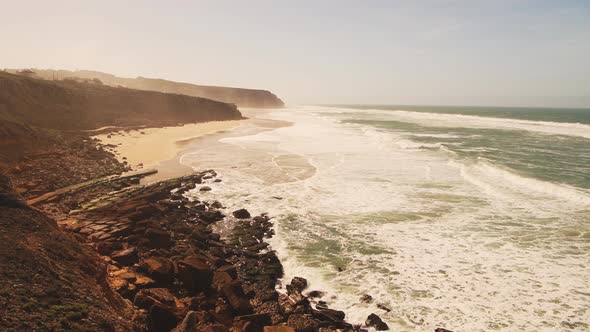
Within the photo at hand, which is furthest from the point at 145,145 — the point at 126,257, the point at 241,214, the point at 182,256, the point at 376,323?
the point at 376,323

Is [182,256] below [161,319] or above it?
below

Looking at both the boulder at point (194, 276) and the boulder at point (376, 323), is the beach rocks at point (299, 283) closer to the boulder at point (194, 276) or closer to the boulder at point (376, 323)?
the boulder at point (376, 323)

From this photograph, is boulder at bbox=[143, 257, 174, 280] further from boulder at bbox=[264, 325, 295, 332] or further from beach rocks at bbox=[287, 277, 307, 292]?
beach rocks at bbox=[287, 277, 307, 292]

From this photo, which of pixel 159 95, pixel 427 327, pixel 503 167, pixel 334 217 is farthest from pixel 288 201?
pixel 159 95

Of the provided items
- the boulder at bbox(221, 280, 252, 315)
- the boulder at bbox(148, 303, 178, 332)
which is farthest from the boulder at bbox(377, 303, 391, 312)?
the boulder at bbox(148, 303, 178, 332)

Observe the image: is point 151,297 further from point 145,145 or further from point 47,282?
point 145,145

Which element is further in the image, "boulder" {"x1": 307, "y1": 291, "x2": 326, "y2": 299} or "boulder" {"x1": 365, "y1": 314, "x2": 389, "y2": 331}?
"boulder" {"x1": 307, "y1": 291, "x2": 326, "y2": 299}

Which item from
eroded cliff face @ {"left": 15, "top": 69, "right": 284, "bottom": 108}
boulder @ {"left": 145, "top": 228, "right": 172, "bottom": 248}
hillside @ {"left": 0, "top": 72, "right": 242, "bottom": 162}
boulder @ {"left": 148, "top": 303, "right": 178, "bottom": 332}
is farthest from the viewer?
eroded cliff face @ {"left": 15, "top": 69, "right": 284, "bottom": 108}

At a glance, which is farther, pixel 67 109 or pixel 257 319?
pixel 67 109

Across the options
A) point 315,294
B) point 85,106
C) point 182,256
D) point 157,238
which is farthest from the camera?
point 85,106
